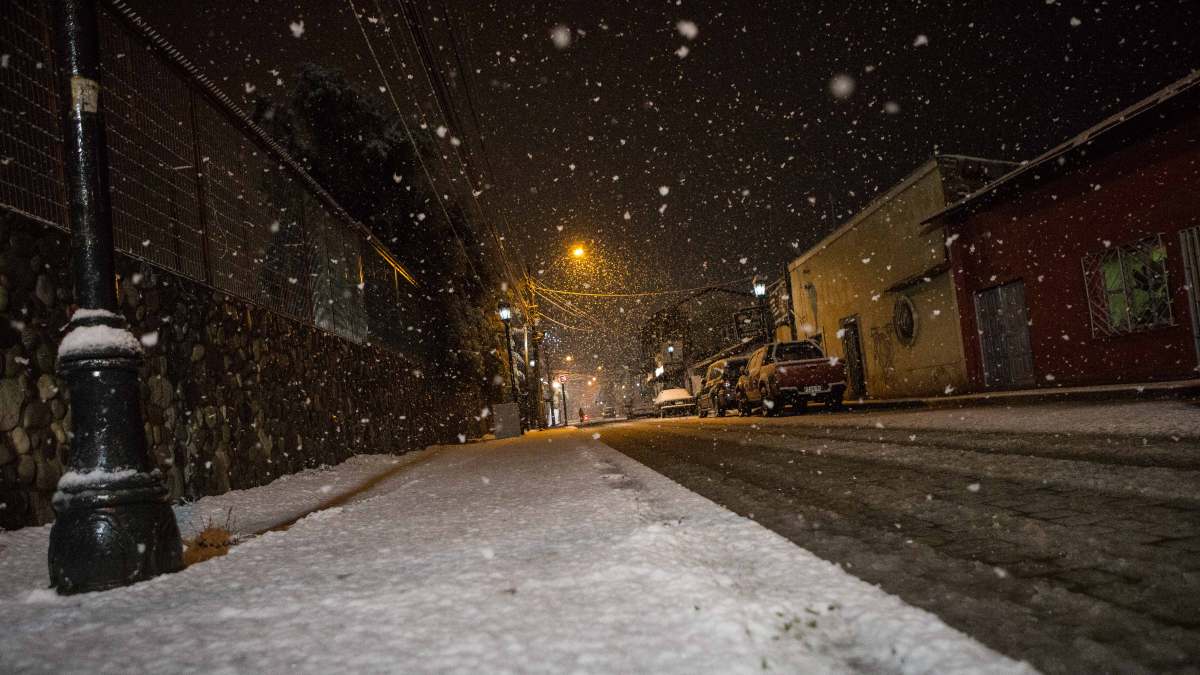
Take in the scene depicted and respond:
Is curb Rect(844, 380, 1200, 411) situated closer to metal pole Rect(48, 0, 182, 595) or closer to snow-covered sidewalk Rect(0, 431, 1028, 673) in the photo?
snow-covered sidewalk Rect(0, 431, 1028, 673)

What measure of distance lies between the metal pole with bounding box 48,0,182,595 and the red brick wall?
1400 centimetres

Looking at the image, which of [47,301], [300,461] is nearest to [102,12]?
[47,301]

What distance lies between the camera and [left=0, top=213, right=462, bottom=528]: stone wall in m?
3.71

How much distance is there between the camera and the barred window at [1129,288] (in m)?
10.7

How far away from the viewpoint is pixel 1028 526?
2.58 m

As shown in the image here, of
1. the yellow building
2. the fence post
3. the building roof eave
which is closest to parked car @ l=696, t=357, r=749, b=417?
the yellow building

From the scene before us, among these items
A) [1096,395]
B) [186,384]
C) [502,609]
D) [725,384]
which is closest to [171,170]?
[186,384]

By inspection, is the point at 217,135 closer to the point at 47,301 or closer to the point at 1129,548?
the point at 47,301

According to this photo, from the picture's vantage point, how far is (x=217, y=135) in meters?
6.45

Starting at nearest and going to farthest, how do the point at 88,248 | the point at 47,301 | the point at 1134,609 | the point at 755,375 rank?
1. the point at 1134,609
2. the point at 88,248
3. the point at 47,301
4. the point at 755,375

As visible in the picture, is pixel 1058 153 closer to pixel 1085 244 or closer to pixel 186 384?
pixel 1085 244

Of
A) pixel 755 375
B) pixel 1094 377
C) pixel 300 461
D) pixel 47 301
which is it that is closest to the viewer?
pixel 47 301

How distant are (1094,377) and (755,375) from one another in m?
7.92

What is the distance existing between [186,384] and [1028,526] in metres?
6.08
